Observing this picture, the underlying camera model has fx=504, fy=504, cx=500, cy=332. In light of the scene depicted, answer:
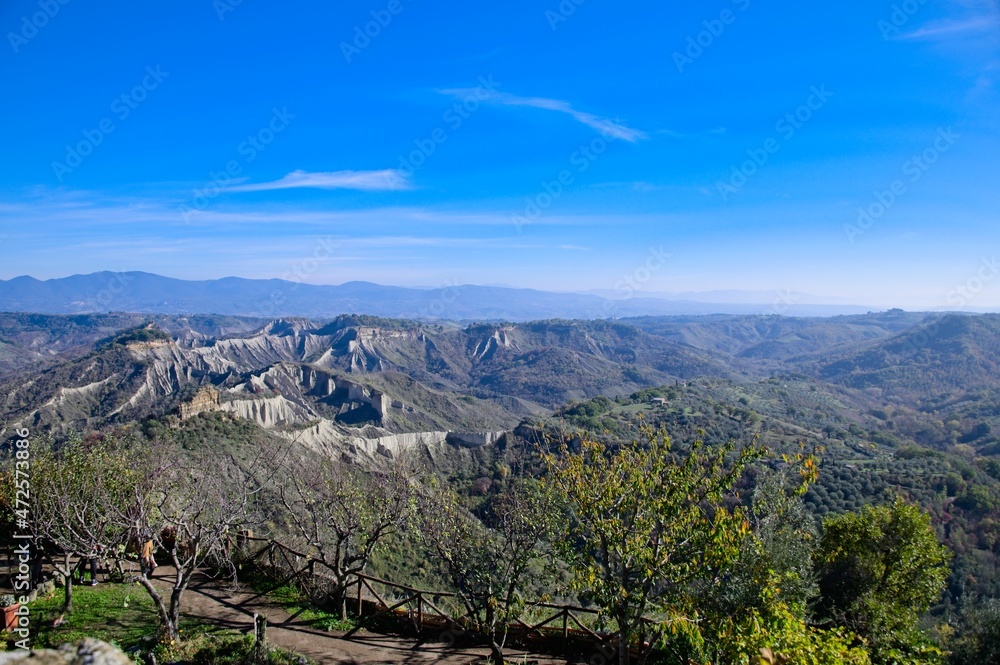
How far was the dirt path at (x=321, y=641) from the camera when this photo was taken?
11102 millimetres

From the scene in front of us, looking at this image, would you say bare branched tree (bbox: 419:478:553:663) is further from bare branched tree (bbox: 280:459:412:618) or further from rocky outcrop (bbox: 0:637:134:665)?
rocky outcrop (bbox: 0:637:134:665)

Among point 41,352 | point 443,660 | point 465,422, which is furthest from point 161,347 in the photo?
point 443,660

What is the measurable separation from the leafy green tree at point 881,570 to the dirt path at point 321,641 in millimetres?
8962

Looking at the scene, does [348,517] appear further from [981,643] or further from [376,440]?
[376,440]

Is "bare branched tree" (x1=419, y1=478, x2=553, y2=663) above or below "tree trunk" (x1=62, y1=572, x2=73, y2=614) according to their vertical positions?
above

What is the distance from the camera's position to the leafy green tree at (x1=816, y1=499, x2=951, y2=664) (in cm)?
1345

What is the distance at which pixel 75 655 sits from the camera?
12.8 feet

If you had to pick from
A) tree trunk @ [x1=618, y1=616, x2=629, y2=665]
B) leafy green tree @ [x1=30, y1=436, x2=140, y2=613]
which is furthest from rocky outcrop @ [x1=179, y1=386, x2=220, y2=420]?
tree trunk @ [x1=618, y1=616, x2=629, y2=665]

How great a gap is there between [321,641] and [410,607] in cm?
209

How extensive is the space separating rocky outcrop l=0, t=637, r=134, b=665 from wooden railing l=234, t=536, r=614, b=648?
8.57m

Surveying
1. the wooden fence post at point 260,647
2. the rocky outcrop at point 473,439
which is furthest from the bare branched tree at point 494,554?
the rocky outcrop at point 473,439

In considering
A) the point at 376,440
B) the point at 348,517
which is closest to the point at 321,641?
the point at 348,517

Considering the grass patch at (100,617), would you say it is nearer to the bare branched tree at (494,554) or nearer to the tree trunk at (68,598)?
the tree trunk at (68,598)

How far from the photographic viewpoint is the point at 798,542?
1345cm
